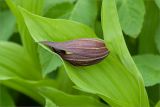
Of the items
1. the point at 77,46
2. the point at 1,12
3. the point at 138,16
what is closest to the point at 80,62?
the point at 77,46

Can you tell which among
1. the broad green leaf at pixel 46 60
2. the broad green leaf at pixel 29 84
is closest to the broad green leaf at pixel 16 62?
the broad green leaf at pixel 29 84

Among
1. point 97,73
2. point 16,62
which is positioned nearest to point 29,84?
point 16,62

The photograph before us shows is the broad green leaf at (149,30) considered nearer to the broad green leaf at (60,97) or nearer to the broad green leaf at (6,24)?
the broad green leaf at (60,97)

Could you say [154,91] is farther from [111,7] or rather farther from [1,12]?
[1,12]

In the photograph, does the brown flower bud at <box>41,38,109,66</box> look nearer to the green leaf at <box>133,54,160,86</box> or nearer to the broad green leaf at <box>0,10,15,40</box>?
the green leaf at <box>133,54,160,86</box>

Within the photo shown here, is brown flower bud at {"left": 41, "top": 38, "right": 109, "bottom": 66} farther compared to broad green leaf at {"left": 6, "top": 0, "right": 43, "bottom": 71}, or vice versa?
broad green leaf at {"left": 6, "top": 0, "right": 43, "bottom": 71}

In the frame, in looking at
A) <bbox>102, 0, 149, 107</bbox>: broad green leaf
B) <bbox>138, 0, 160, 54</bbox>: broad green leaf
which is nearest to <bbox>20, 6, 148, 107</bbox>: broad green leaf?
<bbox>102, 0, 149, 107</bbox>: broad green leaf
